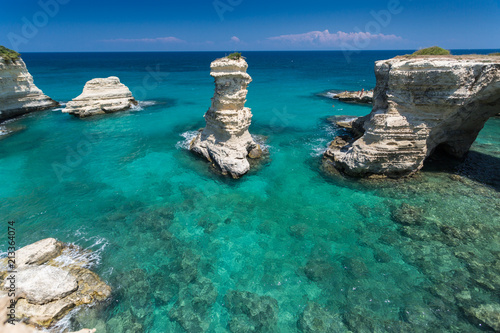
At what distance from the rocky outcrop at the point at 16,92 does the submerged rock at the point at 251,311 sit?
36559 mm

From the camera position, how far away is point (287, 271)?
414 inches

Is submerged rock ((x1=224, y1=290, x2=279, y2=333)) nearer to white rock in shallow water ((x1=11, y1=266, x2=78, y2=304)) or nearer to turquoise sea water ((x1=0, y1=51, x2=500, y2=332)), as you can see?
turquoise sea water ((x1=0, y1=51, x2=500, y2=332))

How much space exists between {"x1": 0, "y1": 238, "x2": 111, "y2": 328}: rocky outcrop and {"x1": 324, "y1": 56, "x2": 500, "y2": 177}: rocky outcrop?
15.6m

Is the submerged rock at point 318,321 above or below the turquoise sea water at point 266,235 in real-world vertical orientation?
below

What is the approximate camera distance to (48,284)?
903 centimetres

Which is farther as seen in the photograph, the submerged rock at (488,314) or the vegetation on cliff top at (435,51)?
the vegetation on cliff top at (435,51)

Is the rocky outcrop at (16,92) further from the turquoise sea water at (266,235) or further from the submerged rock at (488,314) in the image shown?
the submerged rock at (488,314)

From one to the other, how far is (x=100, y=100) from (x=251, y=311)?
33726 mm

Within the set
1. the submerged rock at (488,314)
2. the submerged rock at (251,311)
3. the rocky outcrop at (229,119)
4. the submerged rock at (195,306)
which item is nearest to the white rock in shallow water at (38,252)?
the submerged rock at (195,306)

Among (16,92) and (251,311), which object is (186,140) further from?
(16,92)

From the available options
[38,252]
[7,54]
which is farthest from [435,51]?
[7,54]

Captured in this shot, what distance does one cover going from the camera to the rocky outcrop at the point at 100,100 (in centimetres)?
3102

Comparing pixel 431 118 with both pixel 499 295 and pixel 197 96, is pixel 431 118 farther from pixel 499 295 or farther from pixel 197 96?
pixel 197 96

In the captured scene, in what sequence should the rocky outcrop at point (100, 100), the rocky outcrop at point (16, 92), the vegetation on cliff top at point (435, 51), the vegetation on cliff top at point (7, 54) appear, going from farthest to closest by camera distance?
the rocky outcrop at point (100, 100) → the rocky outcrop at point (16, 92) → the vegetation on cliff top at point (7, 54) → the vegetation on cliff top at point (435, 51)
